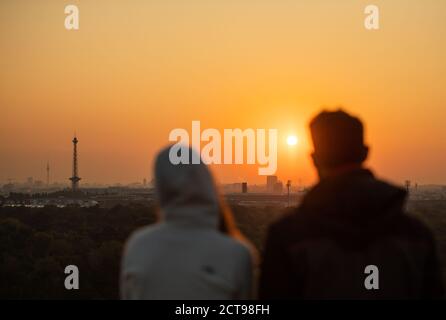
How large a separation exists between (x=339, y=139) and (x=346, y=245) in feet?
1.63

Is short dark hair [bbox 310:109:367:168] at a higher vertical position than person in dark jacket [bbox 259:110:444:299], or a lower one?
higher

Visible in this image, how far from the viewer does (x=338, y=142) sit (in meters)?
3.00

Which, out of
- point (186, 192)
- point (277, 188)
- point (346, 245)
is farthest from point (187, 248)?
point (277, 188)

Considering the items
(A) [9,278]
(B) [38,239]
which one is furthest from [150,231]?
(B) [38,239]

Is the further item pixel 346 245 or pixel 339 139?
pixel 339 139

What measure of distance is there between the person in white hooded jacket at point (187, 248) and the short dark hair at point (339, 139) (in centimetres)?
58

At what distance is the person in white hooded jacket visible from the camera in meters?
2.70

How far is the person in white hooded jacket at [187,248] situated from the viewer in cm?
270

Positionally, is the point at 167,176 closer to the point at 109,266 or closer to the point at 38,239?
the point at 109,266

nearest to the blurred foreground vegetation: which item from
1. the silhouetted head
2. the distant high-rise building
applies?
the silhouetted head

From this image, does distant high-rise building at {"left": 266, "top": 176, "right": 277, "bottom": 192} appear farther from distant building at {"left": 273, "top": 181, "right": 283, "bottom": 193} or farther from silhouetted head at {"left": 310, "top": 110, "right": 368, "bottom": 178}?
silhouetted head at {"left": 310, "top": 110, "right": 368, "bottom": 178}

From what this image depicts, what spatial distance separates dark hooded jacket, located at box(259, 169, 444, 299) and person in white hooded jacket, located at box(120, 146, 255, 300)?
18 cm

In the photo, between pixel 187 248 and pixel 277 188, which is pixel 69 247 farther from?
pixel 277 188
